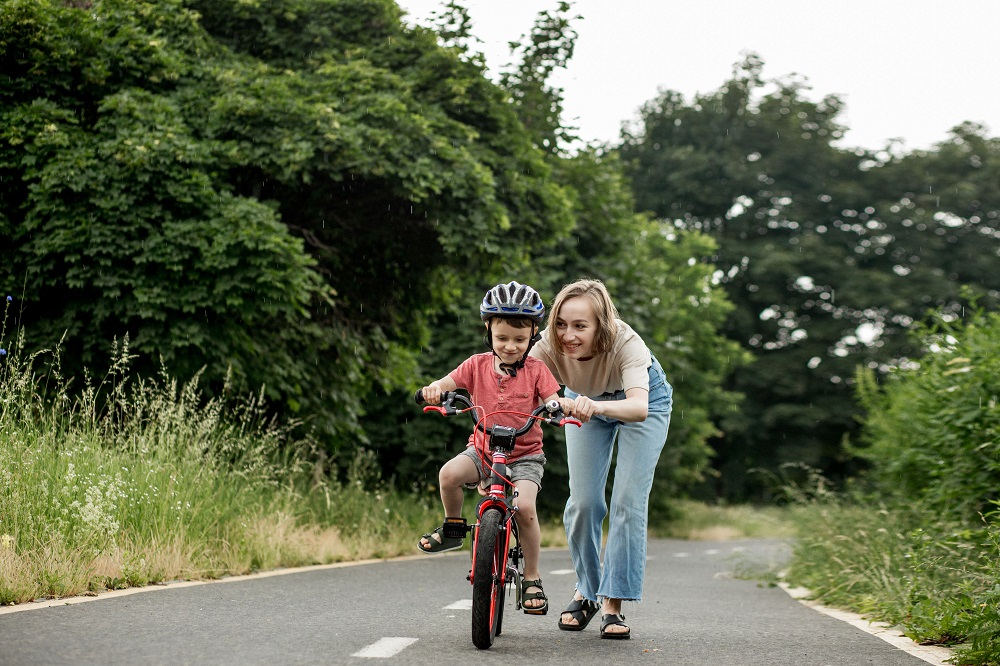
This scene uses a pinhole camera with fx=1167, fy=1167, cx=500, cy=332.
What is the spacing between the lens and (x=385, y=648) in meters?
5.33

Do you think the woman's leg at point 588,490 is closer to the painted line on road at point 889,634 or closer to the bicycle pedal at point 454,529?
the bicycle pedal at point 454,529

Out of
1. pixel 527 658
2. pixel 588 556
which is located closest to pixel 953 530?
pixel 588 556

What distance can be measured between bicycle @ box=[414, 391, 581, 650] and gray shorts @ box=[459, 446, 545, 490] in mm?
84

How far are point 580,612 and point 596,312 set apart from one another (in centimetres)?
168

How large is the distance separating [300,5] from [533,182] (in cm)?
403

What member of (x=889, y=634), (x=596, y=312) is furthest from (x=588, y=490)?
(x=889, y=634)

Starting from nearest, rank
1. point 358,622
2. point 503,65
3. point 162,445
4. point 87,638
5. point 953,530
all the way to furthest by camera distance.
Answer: point 87,638
point 358,622
point 953,530
point 162,445
point 503,65

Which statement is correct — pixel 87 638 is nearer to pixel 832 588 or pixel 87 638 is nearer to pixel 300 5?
A: pixel 832 588

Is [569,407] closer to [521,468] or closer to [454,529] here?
[521,468]

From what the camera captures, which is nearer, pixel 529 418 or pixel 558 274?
pixel 529 418

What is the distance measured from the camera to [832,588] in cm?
938

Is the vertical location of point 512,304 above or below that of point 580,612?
above

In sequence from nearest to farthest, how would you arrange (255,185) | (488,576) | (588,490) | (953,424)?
(488,576)
(588,490)
(953,424)
(255,185)

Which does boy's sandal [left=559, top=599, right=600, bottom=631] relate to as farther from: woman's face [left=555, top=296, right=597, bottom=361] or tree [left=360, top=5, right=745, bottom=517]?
tree [left=360, top=5, right=745, bottom=517]
